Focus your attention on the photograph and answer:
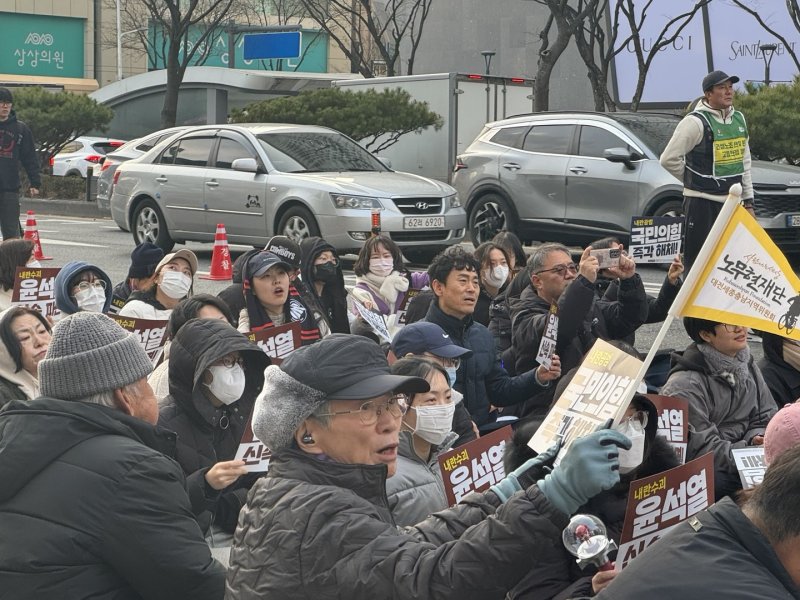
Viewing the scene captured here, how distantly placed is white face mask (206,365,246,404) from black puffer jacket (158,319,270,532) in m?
0.05

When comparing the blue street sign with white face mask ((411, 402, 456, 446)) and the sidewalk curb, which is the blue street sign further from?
white face mask ((411, 402, 456, 446))

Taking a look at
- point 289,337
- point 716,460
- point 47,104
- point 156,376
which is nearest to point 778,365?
point 716,460

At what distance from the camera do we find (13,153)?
14.1 m

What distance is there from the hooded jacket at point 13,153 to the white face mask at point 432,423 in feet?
35.3

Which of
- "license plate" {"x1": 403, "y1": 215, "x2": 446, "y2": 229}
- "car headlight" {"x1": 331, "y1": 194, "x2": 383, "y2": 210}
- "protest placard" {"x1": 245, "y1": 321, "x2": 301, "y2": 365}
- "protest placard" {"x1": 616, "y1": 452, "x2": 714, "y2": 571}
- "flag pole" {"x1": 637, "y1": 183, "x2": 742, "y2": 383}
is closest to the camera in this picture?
"flag pole" {"x1": 637, "y1": 183, "x2": 742, "y2": 383}

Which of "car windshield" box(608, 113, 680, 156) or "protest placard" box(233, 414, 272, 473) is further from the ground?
"car windshield" box(608, 113, 680, 156)

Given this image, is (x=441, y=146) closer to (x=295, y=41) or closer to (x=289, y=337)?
(x=289, y=337)

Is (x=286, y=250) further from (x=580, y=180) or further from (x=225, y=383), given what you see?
(x=580, y=180)

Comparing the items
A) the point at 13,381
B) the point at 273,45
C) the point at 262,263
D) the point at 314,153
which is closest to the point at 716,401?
the point at 262,263

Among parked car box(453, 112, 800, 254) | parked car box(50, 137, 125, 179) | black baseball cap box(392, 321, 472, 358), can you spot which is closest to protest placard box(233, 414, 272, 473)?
black baseball cap box(392, 321, 472, 358)

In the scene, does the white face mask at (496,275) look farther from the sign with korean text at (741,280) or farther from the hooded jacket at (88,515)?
the hooded jacket at (88,515)

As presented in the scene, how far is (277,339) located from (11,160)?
29.3ft

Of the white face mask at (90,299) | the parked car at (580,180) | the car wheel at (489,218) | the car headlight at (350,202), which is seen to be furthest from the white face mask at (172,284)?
the car wheel at (489,218)

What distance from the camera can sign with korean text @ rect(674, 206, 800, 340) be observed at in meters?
3.18
